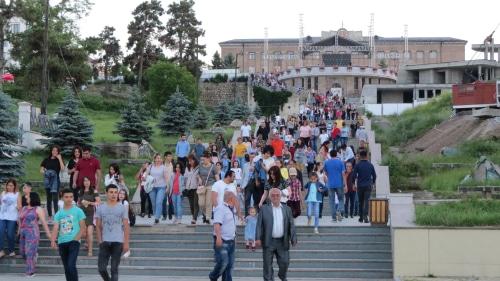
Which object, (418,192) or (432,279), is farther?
(418,192)

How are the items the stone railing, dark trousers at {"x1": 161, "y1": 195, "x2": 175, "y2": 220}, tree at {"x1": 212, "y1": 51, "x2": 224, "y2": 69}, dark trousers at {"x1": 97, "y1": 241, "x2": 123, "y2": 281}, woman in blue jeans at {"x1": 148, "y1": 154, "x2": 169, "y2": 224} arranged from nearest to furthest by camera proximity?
dark trousers at {"x1": 97, "y1": 241, "x2": 123, "y2": 281} → woman in blue jeans at {"x1": 148, "y1": 154, "x2": 169, "y2": 224} → dark trousers at {"x1": 161, "y1": 195, "x2": 175, "y2": 220} → the stone railing → tree at {"x1": 212, "y1": 51, "x2": 224, "y2": 69}

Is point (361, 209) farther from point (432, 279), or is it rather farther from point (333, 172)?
point (432, 279)

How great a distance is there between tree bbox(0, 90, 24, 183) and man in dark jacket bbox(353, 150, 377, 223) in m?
9.29

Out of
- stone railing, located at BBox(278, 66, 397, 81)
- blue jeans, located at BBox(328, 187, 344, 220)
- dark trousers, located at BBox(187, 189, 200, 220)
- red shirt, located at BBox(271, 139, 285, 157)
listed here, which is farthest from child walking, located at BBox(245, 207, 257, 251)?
stone railing, located at BBox(278, 66, 397, 81)

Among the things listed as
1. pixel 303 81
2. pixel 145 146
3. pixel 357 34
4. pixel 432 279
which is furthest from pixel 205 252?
pixel 357 34

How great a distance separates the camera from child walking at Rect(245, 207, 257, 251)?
55.9ft

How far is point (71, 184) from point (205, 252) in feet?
12.7

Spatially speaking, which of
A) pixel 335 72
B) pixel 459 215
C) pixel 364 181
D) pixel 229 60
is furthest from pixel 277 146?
pixel 229 60

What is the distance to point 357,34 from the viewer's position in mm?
130125

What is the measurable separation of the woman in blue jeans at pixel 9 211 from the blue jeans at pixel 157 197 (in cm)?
312

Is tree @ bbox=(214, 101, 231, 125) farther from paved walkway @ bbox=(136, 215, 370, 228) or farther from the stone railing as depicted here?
the stone railing

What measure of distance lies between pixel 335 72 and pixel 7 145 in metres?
72.4

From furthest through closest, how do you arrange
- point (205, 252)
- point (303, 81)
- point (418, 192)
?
point (303, 81), point (418, 192), point (205, 252)

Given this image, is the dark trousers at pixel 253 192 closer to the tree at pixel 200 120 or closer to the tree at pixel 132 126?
the tree at pixel 132 126
